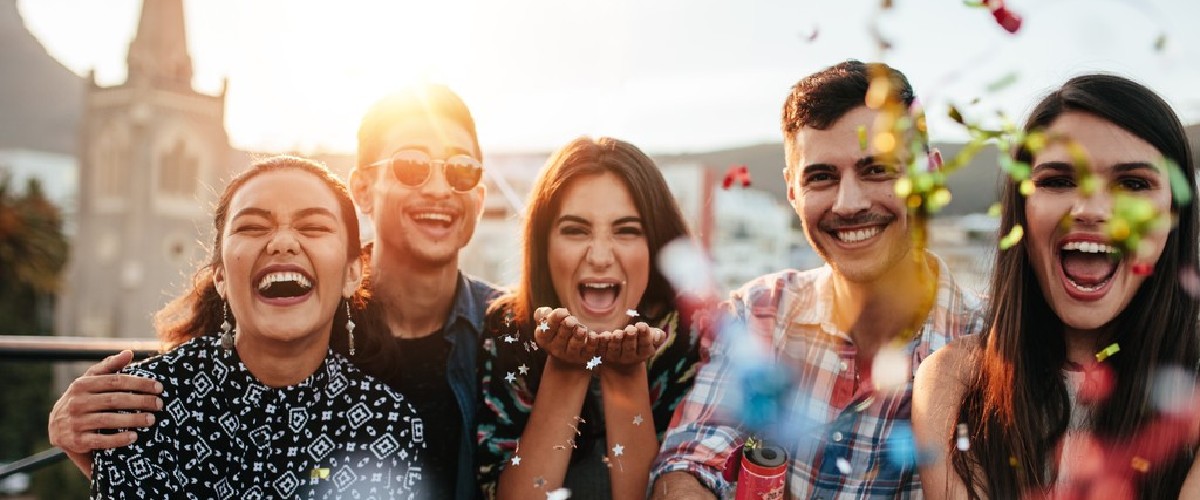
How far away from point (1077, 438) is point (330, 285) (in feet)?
8.00

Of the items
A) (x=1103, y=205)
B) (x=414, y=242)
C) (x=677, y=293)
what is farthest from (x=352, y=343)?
(x=1103, y=205)

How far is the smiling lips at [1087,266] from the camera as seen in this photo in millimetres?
2373

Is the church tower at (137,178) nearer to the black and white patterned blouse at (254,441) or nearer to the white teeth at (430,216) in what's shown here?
the white teeth at (430,216)

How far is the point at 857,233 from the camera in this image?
305 centimetres

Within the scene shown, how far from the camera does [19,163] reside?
67.1 meters

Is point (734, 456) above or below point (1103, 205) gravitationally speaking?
below

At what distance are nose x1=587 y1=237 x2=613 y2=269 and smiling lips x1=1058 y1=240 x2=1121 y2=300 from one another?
1537mm

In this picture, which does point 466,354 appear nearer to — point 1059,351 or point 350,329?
point 350,329

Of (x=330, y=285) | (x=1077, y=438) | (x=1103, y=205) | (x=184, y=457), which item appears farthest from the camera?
(x=330, y=285)

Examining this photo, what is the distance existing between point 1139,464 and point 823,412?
3.49 feet

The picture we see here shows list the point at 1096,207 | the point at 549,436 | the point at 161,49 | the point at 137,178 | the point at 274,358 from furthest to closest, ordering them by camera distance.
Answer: the point at 161,49 → the point at 137,178 → the point at 549,436 → the point at 274,358 → the point at 1096,207

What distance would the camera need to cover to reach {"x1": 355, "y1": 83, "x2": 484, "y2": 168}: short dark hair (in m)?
3.88

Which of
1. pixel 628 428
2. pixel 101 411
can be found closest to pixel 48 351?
pixel 101 411

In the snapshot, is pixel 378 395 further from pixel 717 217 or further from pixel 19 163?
pixel 19 163
